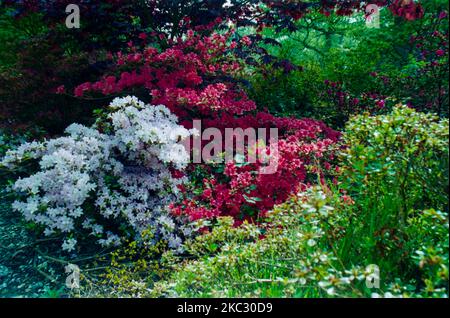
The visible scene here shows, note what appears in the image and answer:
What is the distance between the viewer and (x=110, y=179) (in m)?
3.16

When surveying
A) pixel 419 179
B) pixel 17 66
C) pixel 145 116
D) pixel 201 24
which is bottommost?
pixel 419 179

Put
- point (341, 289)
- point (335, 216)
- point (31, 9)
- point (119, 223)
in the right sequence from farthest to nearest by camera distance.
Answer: point (31, 9), point (119, 223), point (335, 216), point (341, 289)

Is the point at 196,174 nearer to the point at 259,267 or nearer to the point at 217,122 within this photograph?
the point at 217,122

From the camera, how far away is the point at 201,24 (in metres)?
4.91

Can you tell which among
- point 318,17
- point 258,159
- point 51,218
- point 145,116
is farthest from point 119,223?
point 318,17

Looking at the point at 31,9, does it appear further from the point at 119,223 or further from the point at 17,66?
the point at 119,223

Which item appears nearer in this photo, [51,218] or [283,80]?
[51,218]

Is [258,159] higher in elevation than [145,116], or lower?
lower

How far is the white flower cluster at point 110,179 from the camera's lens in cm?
280

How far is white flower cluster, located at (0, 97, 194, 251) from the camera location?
2805mm

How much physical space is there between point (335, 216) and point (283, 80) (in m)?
4.03

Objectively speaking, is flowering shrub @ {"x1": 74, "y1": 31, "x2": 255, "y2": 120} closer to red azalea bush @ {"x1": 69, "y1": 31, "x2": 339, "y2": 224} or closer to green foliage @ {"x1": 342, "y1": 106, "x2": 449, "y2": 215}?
red azalea bush @ {"x1": 69, "y1": 31, "x2": 339, "y2": 224}

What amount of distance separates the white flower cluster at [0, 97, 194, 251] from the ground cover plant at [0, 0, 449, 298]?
0.01 metres

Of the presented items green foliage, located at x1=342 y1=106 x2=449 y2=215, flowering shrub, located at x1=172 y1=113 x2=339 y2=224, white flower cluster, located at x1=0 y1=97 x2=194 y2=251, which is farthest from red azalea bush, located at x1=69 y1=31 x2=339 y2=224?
green foliage, located at x1=342 y1=106 x2=449 y2=215
